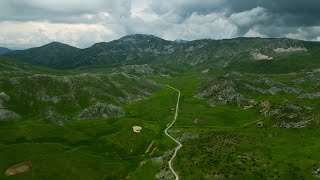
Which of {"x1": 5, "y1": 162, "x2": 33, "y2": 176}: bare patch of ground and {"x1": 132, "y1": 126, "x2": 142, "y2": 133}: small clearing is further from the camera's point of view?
{"x1": 132, "y1": 126, "x2": 142, "y2": 133}: small clearing

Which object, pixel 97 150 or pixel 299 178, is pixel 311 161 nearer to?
pixel 299 178

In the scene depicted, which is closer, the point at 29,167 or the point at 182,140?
the point at 29,167

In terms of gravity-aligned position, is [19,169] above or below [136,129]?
above

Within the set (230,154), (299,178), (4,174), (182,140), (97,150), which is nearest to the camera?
(299,178)

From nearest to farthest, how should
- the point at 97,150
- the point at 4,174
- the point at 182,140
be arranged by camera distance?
1. the point at 4,174
2. the point at 97,150
3. the point at 182,140

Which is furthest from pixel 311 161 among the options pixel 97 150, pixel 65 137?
pixel 65 137

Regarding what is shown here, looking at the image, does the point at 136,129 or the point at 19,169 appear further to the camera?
the point at 136,129

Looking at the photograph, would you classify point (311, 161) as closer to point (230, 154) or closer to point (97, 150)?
point (230, 154)

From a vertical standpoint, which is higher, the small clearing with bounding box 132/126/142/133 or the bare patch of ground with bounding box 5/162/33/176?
the bare patch of ground with bounding box 5/162/33/176
